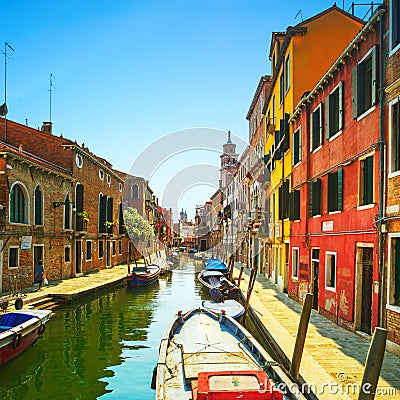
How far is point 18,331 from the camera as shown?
34.0 ft

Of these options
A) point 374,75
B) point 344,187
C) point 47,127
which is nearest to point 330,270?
point 344,187

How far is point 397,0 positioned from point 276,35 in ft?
42.9

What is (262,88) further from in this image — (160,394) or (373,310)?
(160,394)

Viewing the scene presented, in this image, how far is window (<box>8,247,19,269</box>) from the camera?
18.0m

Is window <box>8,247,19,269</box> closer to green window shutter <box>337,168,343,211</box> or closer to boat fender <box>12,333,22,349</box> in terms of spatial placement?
boat fender <box>12,333,22,349</box>

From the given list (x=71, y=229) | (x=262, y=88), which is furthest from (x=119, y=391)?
(x=262, y=88)

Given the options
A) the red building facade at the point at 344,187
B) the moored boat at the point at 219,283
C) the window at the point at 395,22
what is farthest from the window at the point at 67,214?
the window at the point at 395,22

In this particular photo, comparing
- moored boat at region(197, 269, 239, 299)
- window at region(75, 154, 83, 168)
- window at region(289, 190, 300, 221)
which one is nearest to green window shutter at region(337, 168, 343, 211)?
window at region(289, 190, 300, 221)

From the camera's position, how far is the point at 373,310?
9.59m

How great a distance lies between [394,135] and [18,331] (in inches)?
343

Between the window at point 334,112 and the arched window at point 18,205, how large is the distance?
12076 millimetres

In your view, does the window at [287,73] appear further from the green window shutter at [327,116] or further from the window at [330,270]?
the window at [330,270]

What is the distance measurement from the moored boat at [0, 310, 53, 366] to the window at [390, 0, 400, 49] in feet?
31.5

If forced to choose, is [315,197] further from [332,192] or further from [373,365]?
[373,365]
